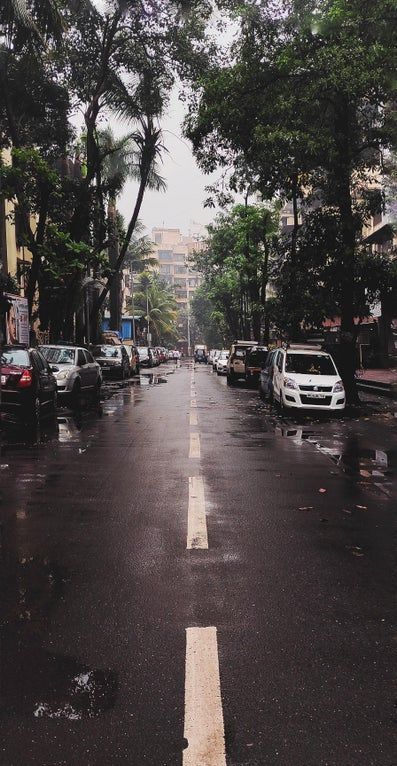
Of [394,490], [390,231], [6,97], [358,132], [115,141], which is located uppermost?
[115,141]

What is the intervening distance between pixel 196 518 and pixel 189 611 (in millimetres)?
2272

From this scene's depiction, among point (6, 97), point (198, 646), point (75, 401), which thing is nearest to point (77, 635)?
point (198, 646)

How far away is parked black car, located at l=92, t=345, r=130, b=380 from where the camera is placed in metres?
34.0

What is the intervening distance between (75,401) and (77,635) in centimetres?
1511

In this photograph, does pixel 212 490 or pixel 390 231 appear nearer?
pixel 212 490

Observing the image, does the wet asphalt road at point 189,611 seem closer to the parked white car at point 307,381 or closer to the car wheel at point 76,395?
the parked white car at point 307,381

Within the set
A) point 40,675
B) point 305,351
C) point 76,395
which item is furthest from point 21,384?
point 40,675

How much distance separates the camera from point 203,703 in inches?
117

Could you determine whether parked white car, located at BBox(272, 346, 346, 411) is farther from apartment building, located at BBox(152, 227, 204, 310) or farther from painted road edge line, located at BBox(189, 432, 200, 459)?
apartment building, located at BBox(152, 227, 204, 310)

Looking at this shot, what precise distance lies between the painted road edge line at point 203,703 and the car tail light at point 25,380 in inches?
387

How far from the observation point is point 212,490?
7605 millimetres

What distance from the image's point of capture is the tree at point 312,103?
49.6ft

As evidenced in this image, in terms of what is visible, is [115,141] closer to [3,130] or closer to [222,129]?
[3,130]

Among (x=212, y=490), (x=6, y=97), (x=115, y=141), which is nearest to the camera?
(x=212, y=490)
